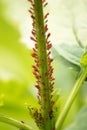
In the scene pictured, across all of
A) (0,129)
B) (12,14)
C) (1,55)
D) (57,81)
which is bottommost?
(0,129)

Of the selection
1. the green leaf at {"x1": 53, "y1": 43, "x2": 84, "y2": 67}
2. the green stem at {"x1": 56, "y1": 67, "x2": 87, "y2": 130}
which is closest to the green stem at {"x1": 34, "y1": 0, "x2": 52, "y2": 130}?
the green stem at {"x1": 56, "y1": 67, "x2": 87, "y2": 130}

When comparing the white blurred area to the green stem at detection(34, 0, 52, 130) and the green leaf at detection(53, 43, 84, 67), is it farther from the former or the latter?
the green stem at detection(34, 0, 52, 130)

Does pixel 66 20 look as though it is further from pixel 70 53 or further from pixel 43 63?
pixel 43 63

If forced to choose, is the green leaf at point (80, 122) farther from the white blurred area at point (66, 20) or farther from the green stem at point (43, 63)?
the white blurred area at point (66, 20)

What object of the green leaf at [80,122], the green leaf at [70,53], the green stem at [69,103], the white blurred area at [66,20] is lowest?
the green leaf at [80,122]

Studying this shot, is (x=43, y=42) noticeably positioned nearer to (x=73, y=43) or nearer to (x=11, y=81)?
(x=73, y=43)

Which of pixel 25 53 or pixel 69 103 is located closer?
pixel 69 103

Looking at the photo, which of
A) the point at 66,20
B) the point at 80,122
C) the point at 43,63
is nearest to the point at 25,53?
→ the point at 66,20

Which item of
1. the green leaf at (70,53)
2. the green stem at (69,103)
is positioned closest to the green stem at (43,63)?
the green stem at (69,103)

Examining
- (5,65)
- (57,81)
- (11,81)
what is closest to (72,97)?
(11,81)
